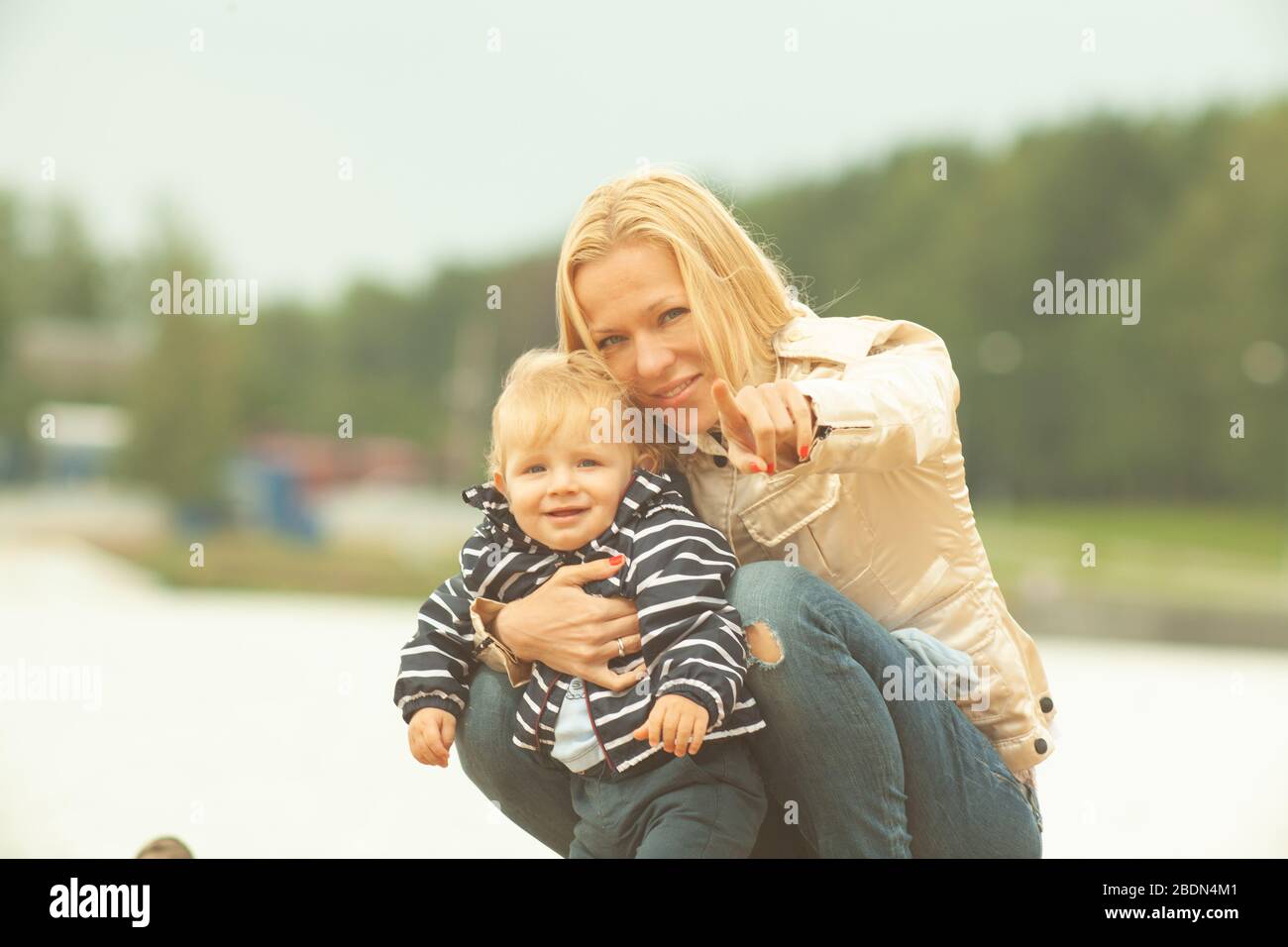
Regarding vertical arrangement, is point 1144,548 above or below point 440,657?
below

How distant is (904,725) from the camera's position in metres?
1.87

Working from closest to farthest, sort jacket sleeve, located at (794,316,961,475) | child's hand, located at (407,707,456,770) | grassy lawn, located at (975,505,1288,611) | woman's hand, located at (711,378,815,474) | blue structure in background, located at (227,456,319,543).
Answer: woman's hand, located at (711,378,815,474) < jacket sleeve, located at (794,316,961,475) < child's hand, located at (407,707,456,770) < grassy lawn, located at (975,505,1288,611) < blue structure in background, located at (227,456,319,543)

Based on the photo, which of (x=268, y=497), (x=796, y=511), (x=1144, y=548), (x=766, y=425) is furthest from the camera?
(x=1144, y=548)

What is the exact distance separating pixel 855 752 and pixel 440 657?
0.65 m

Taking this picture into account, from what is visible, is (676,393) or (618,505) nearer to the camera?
(618,505)

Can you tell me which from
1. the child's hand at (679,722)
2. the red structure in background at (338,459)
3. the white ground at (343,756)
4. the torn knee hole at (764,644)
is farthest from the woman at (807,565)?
the red structure in background at (338,459)

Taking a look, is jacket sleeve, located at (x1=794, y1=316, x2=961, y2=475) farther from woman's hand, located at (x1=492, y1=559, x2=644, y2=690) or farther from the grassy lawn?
the grassy lawn

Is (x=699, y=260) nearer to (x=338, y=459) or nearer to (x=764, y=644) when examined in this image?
(x=764, y=644)

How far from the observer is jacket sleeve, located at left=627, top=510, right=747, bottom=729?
1.76 m

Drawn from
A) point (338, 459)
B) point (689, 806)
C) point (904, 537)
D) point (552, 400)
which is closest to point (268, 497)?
point (338, 459)

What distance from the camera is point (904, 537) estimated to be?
203 centimetres

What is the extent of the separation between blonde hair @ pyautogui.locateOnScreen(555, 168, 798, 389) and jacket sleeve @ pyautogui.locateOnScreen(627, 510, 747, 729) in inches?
11.2

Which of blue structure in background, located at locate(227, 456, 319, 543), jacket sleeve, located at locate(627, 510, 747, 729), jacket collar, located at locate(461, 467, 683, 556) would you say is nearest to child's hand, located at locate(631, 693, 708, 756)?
jacket sleeve, located at locate(627, 510, 747, 729)

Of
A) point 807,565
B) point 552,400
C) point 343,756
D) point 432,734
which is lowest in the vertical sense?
point 343,756
